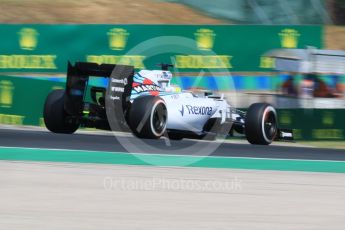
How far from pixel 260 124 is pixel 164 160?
2.25 meters

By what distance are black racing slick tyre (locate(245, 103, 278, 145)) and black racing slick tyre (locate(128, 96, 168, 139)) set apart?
1.51 m

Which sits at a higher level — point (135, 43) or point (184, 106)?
point (135, 43)

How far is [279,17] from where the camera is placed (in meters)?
22.8

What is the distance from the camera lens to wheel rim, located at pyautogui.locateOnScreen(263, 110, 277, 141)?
1256 cm

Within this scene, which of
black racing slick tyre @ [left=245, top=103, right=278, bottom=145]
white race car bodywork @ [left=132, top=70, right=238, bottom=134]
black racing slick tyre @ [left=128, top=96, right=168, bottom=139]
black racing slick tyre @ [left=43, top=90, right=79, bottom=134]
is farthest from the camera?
black racing slick tyre @ [left=245, top=103, right=278, bottom=145]

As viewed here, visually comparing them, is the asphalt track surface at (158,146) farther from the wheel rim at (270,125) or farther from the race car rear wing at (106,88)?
the race car rear wing at (106,88)

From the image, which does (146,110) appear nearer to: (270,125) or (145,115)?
(145,115)

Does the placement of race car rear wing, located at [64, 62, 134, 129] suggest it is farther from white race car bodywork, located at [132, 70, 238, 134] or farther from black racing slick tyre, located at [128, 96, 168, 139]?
white race car bodywork, located at [132, 70, 238, 134]

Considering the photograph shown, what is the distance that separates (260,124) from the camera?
1239 cm

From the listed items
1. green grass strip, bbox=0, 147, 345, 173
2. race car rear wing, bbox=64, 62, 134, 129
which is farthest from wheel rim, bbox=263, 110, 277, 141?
race car rear wing, bbox=64, 62, 134, 129

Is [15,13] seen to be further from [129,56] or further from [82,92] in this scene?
[82,92]

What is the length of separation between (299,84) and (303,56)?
0.57 m

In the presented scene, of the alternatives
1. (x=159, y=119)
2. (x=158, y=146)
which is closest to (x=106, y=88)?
(x=159, y=119)

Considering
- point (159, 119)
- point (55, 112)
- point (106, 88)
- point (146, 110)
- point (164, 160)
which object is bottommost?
A: point (164, 160)
